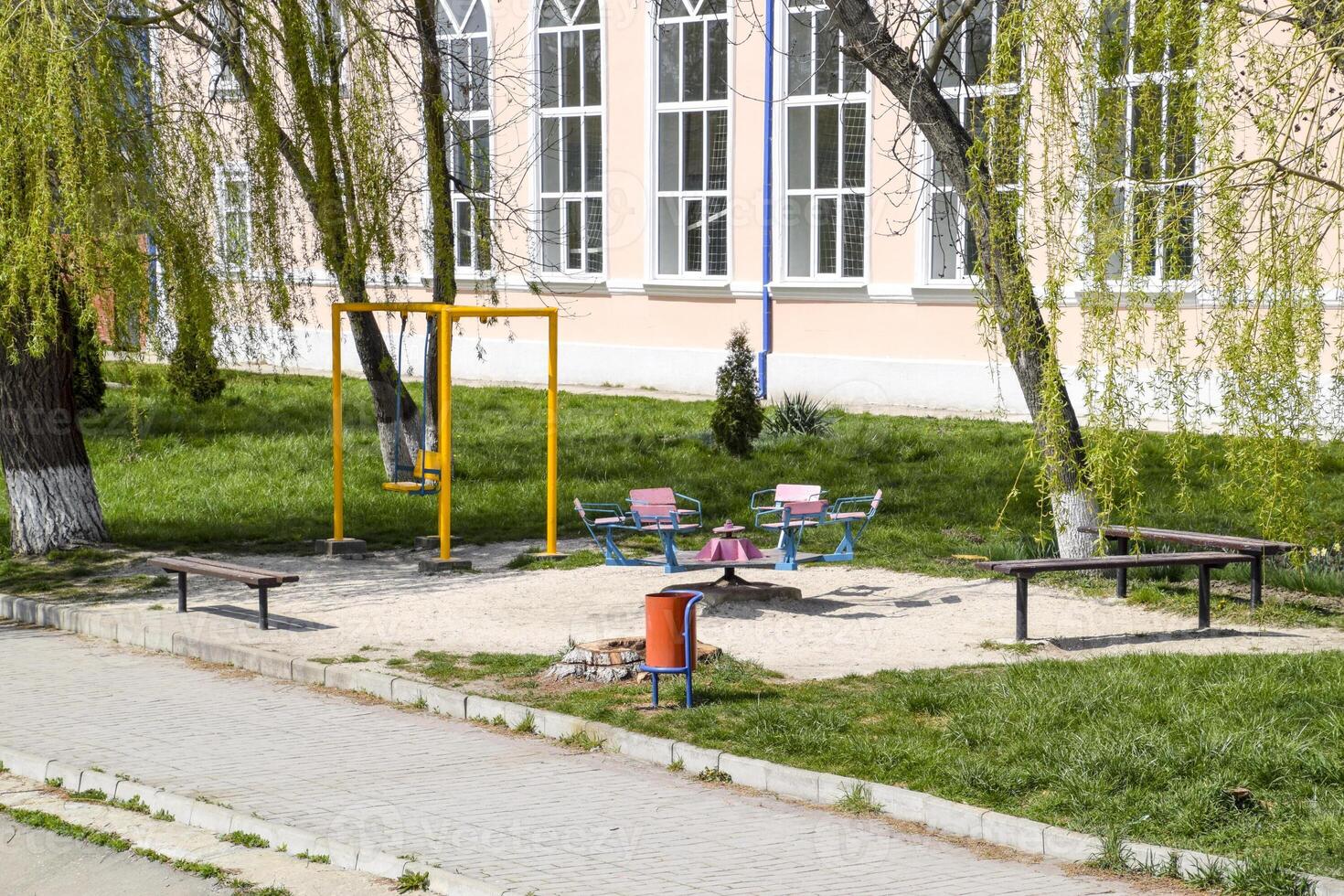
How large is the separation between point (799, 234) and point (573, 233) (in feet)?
16.4

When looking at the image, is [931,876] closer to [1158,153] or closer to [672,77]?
[1158,153]

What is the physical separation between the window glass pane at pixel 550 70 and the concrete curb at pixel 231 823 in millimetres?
22715

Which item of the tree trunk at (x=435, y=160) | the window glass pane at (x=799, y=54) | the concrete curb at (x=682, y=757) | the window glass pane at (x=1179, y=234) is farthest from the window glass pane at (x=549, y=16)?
the window glass pane at (x=1179, y=234)

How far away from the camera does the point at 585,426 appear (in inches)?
910

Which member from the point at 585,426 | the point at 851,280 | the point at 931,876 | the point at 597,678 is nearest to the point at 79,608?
the point at 597,678

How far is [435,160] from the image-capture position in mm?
17031

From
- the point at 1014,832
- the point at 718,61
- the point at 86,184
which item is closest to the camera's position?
the point at 1014,832

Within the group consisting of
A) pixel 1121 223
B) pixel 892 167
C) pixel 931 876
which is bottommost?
pixel 931 876

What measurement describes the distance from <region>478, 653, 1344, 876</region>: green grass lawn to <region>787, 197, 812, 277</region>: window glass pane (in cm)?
1744

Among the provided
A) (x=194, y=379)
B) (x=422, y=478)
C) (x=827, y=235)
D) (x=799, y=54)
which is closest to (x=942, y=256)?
(x=827, y=235)

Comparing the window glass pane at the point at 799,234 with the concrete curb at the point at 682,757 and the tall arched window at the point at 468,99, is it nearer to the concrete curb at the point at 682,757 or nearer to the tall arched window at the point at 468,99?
the tall arched window at the point at 468,99

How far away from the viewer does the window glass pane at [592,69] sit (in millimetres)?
29237

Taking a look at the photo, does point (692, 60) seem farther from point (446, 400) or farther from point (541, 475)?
point (446, 400)

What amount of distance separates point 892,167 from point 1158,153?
61.2 feet
